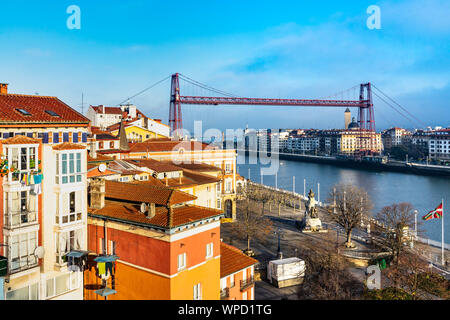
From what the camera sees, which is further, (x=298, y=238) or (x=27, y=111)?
(x=298, y=238)

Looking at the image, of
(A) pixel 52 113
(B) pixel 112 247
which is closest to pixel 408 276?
(B) pixel 112 247

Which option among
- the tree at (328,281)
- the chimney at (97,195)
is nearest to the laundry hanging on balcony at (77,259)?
the chimney at (97,195)

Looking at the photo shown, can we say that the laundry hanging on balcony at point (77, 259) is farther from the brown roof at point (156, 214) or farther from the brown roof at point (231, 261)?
the brown roof at point (231, 261)

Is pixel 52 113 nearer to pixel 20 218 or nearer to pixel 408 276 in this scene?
pixel 20 218
